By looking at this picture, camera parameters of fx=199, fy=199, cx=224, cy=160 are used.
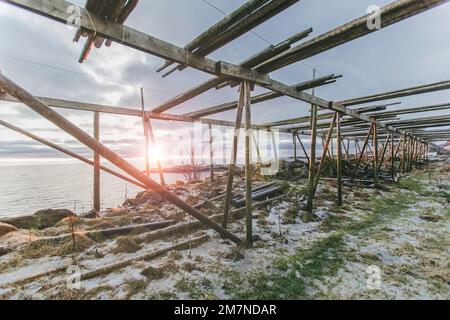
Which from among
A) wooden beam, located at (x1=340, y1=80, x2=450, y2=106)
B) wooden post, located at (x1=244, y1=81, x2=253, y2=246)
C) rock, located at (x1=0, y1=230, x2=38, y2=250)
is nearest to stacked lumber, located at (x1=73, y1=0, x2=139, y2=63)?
wooden post, located at (x1=244, y1=81, x2=253, y2=246)

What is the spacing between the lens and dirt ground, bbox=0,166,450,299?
291cm

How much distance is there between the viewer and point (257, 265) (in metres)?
3.65

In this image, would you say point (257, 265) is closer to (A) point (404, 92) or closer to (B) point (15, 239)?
(B) point (15, 239)

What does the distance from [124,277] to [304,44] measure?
5.15 m

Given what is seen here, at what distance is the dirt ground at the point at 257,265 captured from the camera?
2.91 metres

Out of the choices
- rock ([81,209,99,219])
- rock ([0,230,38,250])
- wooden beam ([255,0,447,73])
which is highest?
wooden beam ([255,0,447,73])

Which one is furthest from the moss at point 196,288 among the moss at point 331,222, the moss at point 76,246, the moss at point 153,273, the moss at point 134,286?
the moss at point 331,222

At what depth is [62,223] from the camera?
568 centimetres

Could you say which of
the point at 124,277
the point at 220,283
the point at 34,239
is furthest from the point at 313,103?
the point at 34,239

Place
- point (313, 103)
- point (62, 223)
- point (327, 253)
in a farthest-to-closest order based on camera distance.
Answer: point (313, 103)
point (62, 223)
point (327, 253)

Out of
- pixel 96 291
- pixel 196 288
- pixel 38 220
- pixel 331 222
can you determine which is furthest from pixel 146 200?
pixel 331 222

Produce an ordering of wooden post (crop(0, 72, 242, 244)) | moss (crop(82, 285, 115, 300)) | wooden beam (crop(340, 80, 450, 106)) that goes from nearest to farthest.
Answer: wooden post (crop(0, 72, 242, 244)), moss (crop(82, 285, 115, 300)), wooden beam (crop(340, 80, 450, 106))

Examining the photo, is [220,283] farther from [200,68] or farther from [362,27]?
[362,27]

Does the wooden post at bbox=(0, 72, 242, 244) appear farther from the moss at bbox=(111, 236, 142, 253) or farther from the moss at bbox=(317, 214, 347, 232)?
the moss at bbox=(317, 214, 347, 232)
